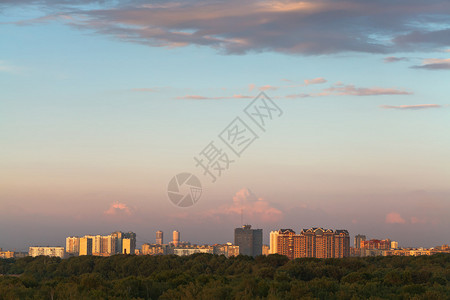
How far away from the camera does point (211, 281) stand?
40250mm

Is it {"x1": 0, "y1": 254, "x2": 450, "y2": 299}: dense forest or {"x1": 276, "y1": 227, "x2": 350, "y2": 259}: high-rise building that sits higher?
{"x1": 0, "y1": 254, "x2": 450, "y2": 299}: dense forest

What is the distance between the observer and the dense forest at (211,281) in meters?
34.2

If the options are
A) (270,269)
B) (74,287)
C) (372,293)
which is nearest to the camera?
(74,287)

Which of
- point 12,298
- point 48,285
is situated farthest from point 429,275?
point 12,298

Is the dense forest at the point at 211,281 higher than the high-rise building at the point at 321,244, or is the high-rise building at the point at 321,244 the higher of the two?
the dense forest at the point at 211,281

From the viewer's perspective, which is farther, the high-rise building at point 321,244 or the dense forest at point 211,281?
the high-rise building at point 321,244

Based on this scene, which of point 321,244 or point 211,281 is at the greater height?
point 211,281

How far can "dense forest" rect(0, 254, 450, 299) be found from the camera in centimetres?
3425

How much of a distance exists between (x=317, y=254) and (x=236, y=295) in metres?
166

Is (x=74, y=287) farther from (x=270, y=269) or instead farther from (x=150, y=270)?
(x=150, y=270)

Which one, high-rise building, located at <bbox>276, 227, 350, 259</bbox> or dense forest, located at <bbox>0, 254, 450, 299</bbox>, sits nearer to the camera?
dense forest, located at <bbox>0, 254, 450, 299</bbox>

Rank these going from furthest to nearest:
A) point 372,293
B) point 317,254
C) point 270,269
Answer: point 317,254 → point 270,269 → point 372,293

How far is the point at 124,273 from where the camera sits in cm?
7262

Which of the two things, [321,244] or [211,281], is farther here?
[321,244]
